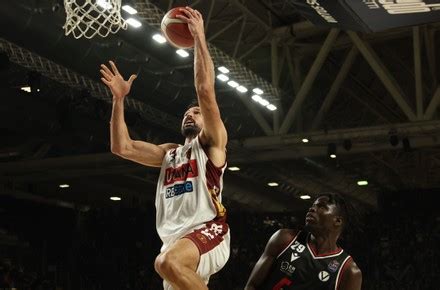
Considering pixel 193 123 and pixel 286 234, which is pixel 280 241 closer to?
pixel 286 234

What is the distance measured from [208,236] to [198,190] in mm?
Answer: 307

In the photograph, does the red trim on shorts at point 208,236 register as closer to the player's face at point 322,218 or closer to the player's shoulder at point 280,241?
the player's shoulder at point 280,241

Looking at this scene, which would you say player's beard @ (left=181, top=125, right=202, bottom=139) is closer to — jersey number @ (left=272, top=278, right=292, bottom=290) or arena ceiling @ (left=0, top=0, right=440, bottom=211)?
jersey number @ (left=272, top=278, right=292, bottom=290)

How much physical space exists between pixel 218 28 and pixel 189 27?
360 inches

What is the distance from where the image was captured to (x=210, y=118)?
4.60 meters

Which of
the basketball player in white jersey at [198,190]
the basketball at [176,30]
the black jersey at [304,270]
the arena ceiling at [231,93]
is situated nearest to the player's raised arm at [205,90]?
the basketball player in white jersey at [198,190]

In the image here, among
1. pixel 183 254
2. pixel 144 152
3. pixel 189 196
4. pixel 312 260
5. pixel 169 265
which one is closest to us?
pixel 169 265

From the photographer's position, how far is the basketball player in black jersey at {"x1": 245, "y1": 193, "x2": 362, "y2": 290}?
16.3ft

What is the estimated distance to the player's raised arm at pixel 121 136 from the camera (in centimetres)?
512

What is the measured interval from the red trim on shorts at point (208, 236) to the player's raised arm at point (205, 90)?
1.67 ft

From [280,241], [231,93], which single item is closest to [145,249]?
[231,93]

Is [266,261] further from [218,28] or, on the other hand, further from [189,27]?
[218,28]

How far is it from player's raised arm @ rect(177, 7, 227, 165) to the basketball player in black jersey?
874 mm

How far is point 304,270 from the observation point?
198 inches
